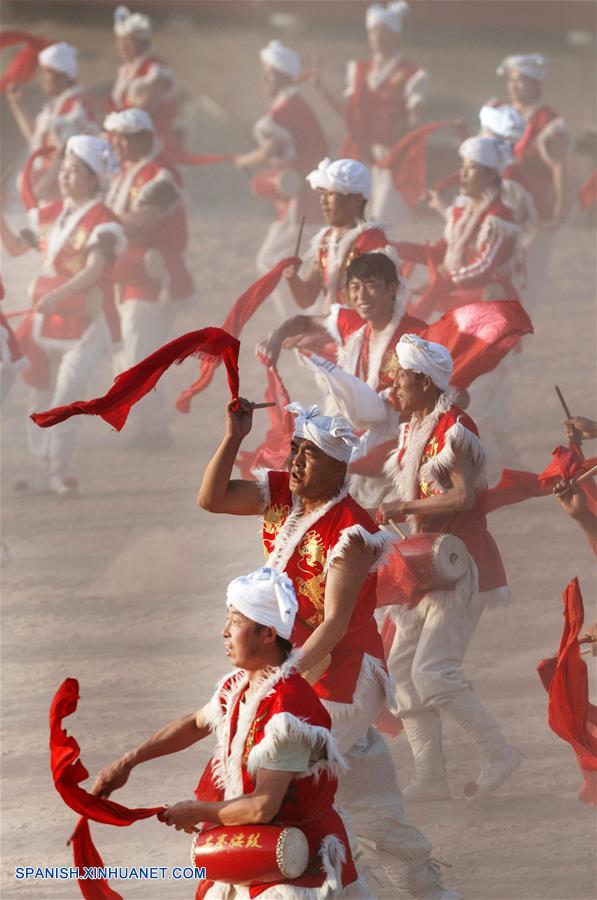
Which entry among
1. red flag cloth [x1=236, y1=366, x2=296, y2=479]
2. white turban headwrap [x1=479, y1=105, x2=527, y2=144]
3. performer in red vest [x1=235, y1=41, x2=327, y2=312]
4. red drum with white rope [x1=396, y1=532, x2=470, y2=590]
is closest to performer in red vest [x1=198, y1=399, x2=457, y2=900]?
red drum with white rope [x1=396, y1=532, x2=470, y2=590]

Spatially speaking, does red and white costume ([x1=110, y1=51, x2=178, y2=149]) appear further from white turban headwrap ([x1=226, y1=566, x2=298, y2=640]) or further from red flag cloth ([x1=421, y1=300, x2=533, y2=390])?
white turban headwrap ([x1=226, y1=566, x2=298, y2=640])

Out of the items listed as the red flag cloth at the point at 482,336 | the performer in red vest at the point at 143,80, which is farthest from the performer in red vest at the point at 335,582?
the performer in red vest at the point at 143,80

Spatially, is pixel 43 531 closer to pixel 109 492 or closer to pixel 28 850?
pixel 109 492

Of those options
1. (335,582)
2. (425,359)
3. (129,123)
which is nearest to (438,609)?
(425,359)

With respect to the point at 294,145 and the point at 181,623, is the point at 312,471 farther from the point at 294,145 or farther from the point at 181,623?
the point at 294,145

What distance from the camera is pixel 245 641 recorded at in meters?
4.66

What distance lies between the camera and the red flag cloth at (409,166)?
1545 cm

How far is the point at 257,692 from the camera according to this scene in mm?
4672

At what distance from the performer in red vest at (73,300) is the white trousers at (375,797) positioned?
499cm

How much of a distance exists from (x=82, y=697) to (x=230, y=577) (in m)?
1.58

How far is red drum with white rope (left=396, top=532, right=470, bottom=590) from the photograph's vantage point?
6.59m

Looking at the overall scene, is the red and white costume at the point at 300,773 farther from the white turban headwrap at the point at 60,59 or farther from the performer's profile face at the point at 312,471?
the white turban headwrap at the point at 60,59

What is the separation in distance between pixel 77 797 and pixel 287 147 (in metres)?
10.7

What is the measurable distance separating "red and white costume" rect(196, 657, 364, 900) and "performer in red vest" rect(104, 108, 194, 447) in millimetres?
6533
